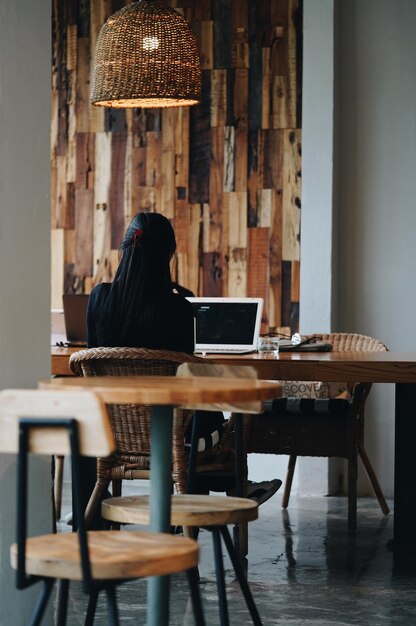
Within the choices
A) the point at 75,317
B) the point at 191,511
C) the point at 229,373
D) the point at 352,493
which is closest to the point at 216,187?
the point at 75,317

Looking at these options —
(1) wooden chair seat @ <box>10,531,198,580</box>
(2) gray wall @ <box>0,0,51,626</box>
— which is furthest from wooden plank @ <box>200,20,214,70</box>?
(1) wooden chair seat @ <box>10,531,198,580</box>

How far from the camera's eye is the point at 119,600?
3.82m

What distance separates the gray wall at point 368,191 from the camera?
606 centimetres

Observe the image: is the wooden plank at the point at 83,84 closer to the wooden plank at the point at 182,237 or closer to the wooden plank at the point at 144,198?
the wooden plank at the point at 144,198

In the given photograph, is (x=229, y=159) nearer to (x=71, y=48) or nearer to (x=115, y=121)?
(x=115, y=121)

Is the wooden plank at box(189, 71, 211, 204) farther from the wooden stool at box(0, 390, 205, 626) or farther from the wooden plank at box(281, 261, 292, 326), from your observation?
the wooden stool at box(0, 390, 205, 626)

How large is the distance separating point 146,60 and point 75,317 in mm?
1316

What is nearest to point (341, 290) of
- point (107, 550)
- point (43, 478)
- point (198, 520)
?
point (43, 478)

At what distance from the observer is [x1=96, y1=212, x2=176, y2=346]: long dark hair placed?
3.91 meters

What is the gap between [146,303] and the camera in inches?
155

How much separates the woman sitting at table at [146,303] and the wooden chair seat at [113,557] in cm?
154

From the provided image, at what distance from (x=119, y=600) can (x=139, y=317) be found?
3.19 feet

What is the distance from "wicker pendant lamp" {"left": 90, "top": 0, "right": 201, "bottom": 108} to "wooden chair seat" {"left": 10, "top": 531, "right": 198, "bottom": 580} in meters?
2.33

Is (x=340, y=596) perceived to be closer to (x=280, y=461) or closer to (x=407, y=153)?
(x=280, y=461)
